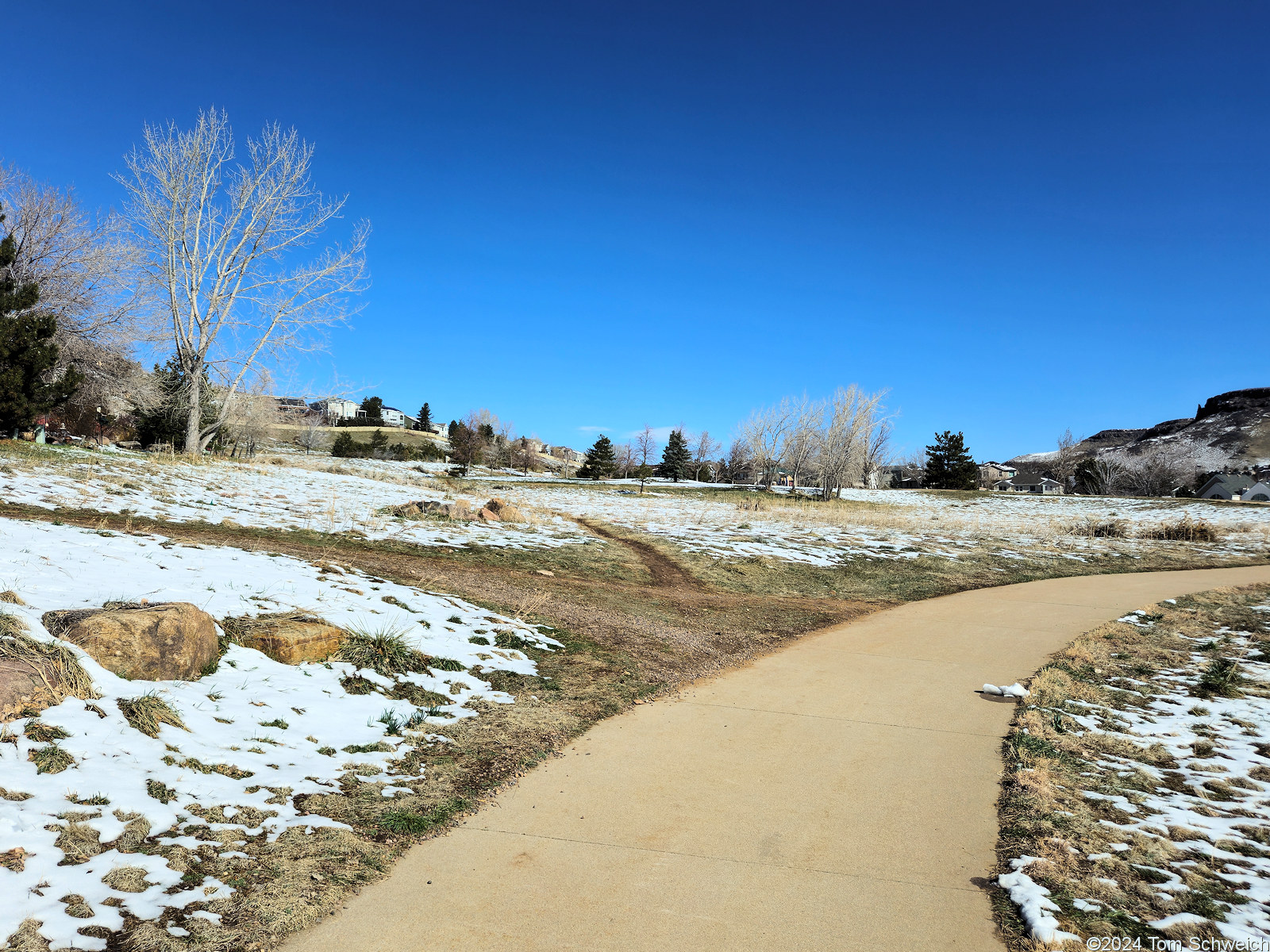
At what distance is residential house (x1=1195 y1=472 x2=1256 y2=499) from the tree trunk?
8004cm

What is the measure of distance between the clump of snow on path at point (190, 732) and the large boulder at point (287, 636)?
6.0 inches

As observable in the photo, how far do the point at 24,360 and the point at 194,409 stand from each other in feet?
18.1

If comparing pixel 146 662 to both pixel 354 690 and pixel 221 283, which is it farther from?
pixel 221 283

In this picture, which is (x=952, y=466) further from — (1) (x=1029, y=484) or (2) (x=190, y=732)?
(2) (x=190, y=732)

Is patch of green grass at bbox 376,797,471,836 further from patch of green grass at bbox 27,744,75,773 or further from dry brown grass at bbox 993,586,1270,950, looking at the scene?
dry brown grass at bbox 993,586,1270,950

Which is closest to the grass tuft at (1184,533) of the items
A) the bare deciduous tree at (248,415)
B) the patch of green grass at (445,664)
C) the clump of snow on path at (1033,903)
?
the clump of snow on path at (1033,903)

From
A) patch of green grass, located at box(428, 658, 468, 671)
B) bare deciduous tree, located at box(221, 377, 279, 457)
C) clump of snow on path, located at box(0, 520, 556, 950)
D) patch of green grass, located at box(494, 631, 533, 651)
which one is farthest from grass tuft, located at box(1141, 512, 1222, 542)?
bare deciduous tree, located at box(221, 377, 279, 457)

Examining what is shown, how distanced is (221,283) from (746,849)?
25647mm

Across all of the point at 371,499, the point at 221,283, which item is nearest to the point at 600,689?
the point at 371,499

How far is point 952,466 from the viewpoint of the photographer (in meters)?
73.8

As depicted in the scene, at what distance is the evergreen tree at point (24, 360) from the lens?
16.2m

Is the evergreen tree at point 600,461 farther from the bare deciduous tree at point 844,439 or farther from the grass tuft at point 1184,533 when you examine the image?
the grass tuft at point 1184,533

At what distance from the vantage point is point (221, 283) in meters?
22.4

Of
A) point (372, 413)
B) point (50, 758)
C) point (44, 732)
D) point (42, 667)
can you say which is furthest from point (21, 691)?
point (372, 413)
